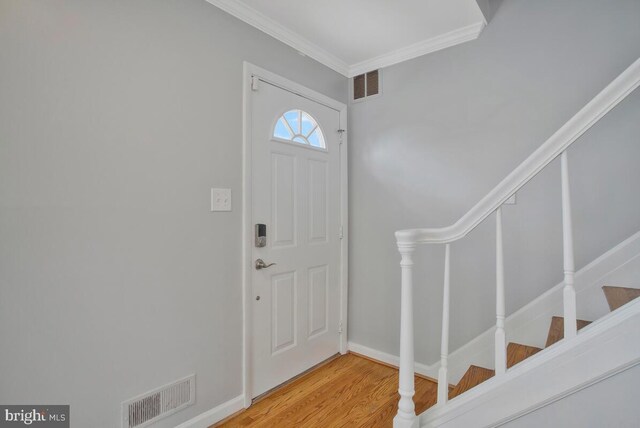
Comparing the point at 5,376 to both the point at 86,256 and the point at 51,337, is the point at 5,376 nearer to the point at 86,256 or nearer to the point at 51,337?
the point at 51,337

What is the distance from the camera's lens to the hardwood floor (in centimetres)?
177

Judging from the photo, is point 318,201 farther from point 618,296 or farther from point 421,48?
point 618,296

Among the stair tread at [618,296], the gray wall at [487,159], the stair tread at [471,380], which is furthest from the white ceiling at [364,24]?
the stair tread at [471,380]

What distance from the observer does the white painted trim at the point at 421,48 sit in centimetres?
204

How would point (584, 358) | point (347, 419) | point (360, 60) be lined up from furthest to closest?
1. point (360, 60)
2. point (347, 419)
3. point (584, 358)

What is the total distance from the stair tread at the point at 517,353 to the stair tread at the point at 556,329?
114mm

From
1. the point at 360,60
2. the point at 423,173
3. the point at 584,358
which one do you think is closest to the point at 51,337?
the point at 584,358

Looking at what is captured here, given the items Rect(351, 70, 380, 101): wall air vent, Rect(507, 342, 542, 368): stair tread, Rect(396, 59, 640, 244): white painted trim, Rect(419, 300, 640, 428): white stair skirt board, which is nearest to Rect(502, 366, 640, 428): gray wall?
Rect(419, 300, 640, 428): white stair skirt board

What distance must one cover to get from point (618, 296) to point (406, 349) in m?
0.94

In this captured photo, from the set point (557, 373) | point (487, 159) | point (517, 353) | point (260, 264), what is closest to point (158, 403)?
point (260, 264)

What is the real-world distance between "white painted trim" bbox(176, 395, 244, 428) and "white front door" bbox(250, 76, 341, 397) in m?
0.13

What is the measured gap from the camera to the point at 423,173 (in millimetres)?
2273

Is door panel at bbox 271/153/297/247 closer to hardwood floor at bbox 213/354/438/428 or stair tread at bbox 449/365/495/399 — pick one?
hardwood floor at bbox 213/354/438/428

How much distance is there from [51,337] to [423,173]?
2218mm
